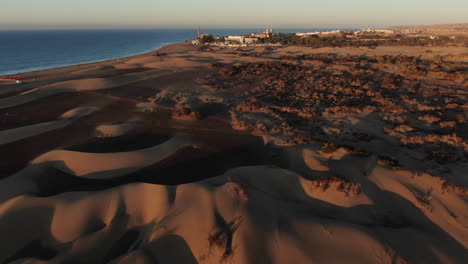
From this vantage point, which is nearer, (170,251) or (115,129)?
(170,251)

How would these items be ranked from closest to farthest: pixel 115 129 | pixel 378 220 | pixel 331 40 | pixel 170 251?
pixel 170 251 → pixel 378 220 → pixel 115 129 → pixel 331 40

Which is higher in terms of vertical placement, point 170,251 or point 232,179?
point 232,179

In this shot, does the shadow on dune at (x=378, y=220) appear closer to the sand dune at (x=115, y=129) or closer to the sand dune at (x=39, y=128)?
the sand dune at (x=115, y=129)

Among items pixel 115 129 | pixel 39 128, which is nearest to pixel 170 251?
pixel 115 129

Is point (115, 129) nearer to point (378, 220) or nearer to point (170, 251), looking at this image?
point (170, 251)

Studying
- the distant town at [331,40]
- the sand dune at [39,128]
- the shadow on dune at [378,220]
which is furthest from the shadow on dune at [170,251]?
the distant town at [331,40]

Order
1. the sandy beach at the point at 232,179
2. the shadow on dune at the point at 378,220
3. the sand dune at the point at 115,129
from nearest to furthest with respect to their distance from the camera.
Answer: the sandy beach at the point at 232,179
the shadow on dune at the point at 378,220
the sand dune at the point at 115,129

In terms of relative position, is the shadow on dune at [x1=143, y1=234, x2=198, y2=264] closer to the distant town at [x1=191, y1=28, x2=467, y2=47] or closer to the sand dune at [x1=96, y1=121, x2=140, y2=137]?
the sand dune at [x1=96, y1=121, x2=140, y2=137]

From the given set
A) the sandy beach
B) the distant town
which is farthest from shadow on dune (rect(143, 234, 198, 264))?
the distant town

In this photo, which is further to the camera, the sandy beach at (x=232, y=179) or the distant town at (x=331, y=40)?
the distant town at (x=331, y=40)
